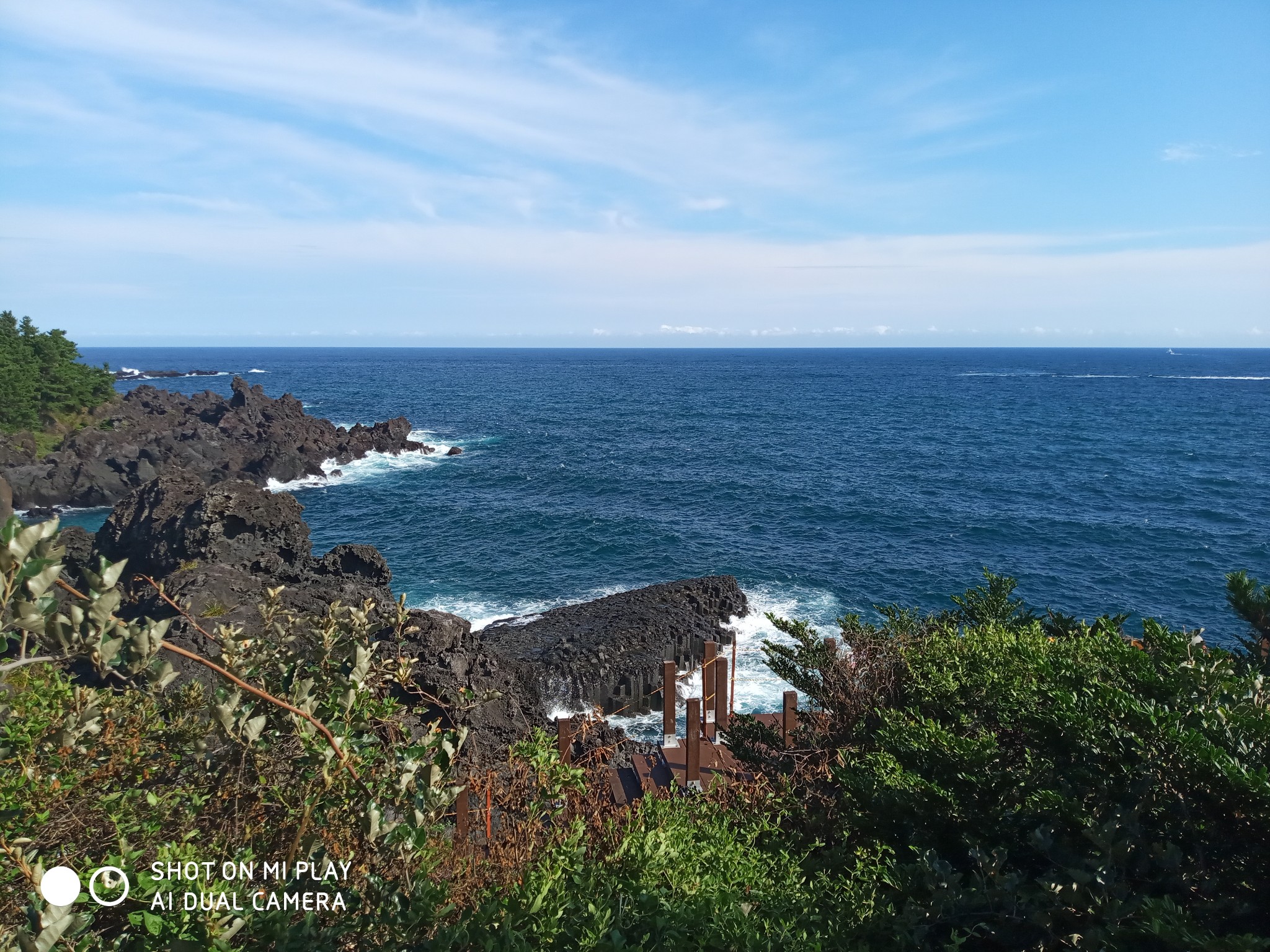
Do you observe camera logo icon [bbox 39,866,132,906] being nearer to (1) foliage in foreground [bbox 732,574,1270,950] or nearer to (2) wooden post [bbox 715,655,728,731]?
(1) foliage in foreground [bbox 732,574,1270,950]

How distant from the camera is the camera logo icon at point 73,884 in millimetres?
2229

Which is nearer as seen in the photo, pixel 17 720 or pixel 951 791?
pixel 17 720

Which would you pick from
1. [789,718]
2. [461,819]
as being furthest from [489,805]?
[789,718]

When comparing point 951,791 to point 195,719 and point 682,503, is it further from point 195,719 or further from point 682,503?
point 682,503

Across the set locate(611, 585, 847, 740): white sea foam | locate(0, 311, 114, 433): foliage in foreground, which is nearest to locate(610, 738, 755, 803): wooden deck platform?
locate(611, 585, 847, 740): white sea foam

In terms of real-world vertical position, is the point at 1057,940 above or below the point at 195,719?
below

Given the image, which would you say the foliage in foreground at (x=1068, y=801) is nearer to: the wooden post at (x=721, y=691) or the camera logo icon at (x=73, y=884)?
the wooden post at (x=721, y=691)

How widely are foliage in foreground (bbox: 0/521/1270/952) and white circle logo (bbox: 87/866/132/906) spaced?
0.25 ft

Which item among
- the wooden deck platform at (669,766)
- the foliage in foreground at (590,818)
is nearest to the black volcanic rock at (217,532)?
the wooden deck platform at (669,766)

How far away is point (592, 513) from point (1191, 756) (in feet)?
106

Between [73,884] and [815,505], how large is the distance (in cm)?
3718

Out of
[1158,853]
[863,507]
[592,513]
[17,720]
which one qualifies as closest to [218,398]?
[592,513]

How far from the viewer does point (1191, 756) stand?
393 centimetres

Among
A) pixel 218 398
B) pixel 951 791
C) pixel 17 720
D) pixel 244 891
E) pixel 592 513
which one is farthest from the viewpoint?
pixel 218 398
